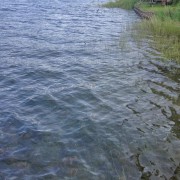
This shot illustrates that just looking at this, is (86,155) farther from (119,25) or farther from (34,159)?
(119,25)

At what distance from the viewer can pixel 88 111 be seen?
41.8 feet

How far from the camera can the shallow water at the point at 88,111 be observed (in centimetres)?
918

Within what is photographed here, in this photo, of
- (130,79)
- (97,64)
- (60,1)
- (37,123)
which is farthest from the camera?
(60,1)

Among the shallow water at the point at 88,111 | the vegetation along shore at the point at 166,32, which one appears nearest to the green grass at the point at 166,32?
the vegetation along shore at the point at 166,32

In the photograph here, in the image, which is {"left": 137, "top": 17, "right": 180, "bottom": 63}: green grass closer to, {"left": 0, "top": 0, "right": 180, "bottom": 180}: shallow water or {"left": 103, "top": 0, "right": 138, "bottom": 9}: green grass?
{"left": 0, "top": 0, "right": 180, "bottom": 180}: shallow water

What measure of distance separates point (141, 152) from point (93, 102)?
4.32 m

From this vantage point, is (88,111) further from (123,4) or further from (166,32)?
(123,4)

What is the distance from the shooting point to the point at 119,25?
32.2m

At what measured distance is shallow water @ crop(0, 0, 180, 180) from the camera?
361 inches

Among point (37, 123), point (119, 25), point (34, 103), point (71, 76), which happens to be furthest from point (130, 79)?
point (119, 25)

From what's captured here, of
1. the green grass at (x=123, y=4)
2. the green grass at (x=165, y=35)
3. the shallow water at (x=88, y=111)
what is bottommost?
the green grass at (x=123, y=4)

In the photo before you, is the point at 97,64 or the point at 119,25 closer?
the point at 97,64

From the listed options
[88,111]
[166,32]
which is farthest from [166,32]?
[88,111]

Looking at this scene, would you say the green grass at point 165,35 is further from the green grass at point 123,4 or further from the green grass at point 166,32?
the green grass at point 123,4
